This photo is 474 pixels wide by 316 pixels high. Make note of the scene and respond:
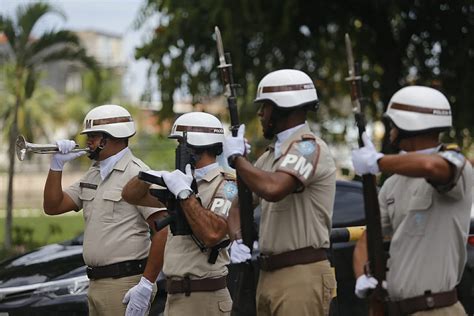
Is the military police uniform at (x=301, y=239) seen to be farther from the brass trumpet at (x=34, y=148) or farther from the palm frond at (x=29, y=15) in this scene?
the palm frond at (x=29, y=15)

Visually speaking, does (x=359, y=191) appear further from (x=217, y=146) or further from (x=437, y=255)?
(x=437, y=255)

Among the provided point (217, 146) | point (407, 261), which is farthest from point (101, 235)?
point (407, 261)

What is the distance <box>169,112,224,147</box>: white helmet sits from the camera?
6.04m

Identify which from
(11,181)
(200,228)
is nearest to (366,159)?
(200,228)

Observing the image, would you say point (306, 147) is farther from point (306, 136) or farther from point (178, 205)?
point (178, 205)

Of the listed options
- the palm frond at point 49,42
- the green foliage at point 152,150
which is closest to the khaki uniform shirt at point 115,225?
the palm frond at point 49,42

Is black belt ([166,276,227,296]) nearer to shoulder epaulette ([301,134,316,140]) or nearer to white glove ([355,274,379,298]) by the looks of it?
shoulder epaulette ([301,134,316,140])

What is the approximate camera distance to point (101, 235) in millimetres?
6469

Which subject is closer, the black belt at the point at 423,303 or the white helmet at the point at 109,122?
the black belt at the point at 423,303

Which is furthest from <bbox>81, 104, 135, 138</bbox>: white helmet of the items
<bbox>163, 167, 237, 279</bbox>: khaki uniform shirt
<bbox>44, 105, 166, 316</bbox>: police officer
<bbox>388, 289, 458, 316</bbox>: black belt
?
<bbox>388, 289, 458, 316</bbox>: black belt

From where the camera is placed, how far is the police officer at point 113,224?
6438 mm

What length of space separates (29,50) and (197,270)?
9.16 metres

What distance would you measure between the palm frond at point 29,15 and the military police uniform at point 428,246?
10.1m

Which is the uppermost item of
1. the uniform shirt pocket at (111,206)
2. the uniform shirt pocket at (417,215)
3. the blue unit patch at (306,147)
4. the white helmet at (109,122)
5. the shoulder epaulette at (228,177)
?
the white helmet at (109,122)
